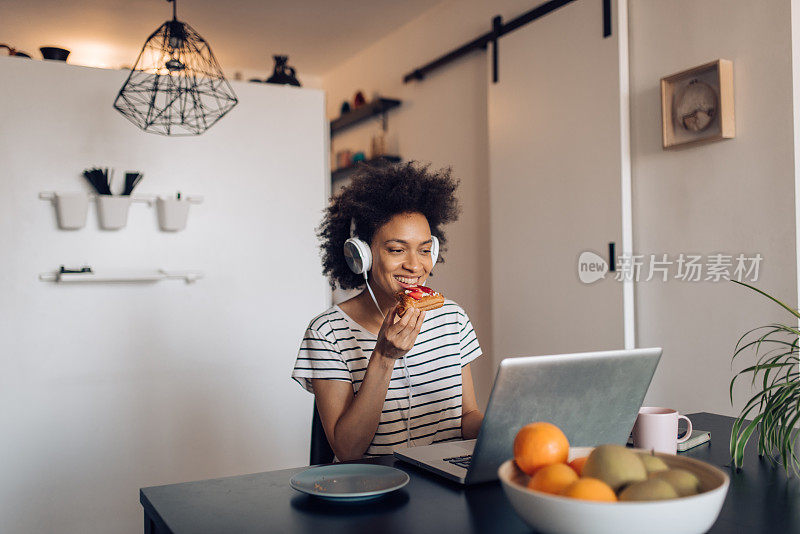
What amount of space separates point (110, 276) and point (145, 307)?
0.21m

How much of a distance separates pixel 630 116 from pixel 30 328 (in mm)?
2564

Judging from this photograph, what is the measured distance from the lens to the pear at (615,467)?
0.71 meters

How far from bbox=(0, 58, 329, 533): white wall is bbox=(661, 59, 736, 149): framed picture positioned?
5.21 ft

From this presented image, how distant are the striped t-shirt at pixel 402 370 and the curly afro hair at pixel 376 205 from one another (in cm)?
20

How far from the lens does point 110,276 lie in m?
2.76

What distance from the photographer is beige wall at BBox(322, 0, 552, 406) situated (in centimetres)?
371

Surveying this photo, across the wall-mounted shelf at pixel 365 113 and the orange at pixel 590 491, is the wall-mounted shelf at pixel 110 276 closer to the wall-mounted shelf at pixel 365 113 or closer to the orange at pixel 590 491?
the wall-mounted shelf at pixel 365 113

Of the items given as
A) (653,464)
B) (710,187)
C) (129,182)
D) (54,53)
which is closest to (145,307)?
(129,182)

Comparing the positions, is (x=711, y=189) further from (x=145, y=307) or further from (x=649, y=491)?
(x=145, y=307)

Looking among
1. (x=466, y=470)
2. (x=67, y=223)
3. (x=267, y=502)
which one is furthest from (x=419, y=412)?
(x=67, y=223)

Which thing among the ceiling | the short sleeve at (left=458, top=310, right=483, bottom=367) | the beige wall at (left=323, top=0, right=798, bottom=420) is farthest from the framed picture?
the ceiling

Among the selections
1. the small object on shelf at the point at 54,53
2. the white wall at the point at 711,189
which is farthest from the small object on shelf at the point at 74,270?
the white wall at the point at 711,189

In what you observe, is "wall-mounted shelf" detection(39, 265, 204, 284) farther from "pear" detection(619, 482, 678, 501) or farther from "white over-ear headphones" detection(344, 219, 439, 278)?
"pear" detection(619, 482, 678, 501)

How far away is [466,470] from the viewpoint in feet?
3.55
